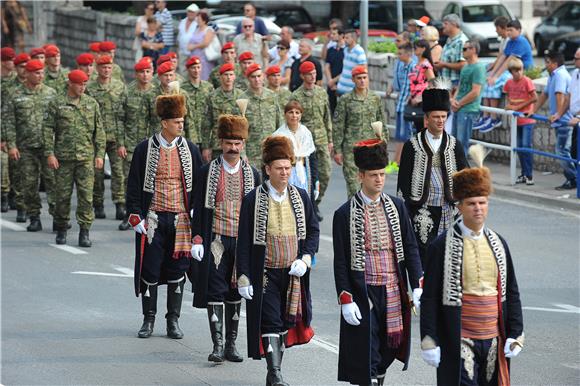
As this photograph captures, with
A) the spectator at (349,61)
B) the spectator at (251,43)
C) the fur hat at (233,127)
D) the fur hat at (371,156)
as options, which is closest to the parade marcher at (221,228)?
the fur hat at (233,127)

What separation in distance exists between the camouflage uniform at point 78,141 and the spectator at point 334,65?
710 centimetres

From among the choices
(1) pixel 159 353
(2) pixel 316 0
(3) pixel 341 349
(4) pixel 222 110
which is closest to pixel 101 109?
(4) pixel 222 110

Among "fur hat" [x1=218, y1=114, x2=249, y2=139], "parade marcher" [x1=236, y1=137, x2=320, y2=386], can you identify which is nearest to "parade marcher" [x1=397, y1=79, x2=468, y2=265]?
"fur hat" [x1=218, y1=114, x2=249, y2=139]

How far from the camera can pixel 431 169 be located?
37.1ft

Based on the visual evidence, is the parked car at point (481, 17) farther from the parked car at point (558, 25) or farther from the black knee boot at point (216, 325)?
the black knee boot at point (216, 325)

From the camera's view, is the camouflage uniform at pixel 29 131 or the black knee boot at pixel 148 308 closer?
the black knee boot at pixel 148 308

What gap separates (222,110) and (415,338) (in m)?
5.06

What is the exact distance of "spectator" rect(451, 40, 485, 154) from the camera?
1839 centimetres

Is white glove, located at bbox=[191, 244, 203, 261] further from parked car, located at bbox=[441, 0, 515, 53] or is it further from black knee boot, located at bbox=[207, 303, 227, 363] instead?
parked car, located at bbox=[441, 0, 515, 53]

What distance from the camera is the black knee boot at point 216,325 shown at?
10672 mm

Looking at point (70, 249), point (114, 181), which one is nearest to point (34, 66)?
point (114, 181)

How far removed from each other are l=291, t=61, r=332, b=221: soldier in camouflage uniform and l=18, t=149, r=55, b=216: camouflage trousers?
3268 millimetres

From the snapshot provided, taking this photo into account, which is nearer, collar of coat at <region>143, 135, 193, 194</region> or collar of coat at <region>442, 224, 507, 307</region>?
collar of coat at <region>442, 224, 507, 307</region>

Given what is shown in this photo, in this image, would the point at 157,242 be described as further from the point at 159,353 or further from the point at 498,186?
the point at 498,186
